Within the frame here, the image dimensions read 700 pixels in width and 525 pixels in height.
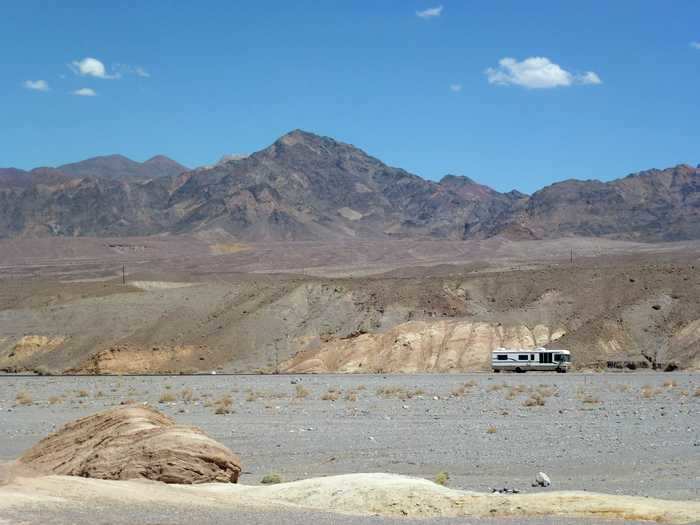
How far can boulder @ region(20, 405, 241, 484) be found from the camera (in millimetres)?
14977

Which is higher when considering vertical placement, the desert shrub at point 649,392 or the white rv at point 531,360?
the desert shrub at point 649,392

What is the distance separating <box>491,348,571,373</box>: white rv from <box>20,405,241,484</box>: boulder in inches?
A: 1827

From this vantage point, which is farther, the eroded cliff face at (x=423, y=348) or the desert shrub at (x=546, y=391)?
the eroded cliff face at (x=423, y=348)

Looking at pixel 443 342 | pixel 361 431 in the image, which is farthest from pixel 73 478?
pixel 443 342

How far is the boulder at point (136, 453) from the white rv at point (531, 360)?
46403 millimetres

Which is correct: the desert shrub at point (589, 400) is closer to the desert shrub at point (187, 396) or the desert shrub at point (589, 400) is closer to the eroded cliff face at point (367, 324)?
the desert shrub at point (187, 396)

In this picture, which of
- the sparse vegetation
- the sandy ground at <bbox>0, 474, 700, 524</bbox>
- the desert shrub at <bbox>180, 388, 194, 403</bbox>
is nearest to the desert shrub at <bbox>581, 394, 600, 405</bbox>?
the sparse vegetation

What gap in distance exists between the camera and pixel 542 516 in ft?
40.4

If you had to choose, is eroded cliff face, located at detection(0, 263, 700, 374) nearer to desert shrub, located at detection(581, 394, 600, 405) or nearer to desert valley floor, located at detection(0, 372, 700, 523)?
desert valley floor, located at detection(0, 372, 700, 523)

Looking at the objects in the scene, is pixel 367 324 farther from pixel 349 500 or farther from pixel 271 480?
pixel 349 500

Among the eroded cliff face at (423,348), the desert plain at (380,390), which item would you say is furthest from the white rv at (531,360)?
the eroded cliff face at (423,348)

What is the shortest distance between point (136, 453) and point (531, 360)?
48.1 m

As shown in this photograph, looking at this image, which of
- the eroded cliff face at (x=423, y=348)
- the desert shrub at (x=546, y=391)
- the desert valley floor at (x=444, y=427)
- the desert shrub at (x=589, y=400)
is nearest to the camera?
the desert valley floor at (x=444, y=427)

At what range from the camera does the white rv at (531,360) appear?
60844 millimetres
